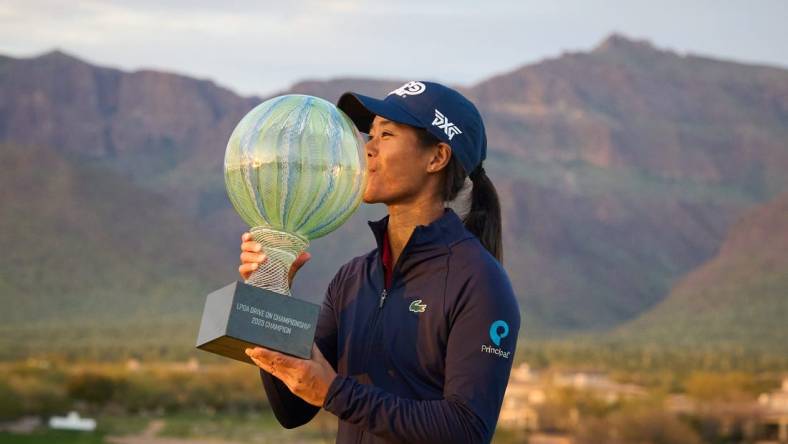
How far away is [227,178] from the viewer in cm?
438

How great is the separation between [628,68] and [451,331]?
597 ft

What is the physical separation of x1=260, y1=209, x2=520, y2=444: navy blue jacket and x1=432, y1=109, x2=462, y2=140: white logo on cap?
0.25 meters

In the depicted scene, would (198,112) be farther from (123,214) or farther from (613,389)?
(613,389)

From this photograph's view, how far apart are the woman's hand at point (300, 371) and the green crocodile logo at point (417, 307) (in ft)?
1.17

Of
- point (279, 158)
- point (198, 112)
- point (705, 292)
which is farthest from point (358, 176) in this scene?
point (198, 112)

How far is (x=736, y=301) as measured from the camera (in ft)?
339

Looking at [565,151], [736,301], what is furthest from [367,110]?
[565,151]

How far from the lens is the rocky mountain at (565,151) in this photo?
12669cm

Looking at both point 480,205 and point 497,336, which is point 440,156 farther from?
point 497,336

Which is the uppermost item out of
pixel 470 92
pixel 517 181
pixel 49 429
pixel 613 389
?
pixel 470 92

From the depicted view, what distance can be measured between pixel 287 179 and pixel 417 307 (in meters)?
0.53

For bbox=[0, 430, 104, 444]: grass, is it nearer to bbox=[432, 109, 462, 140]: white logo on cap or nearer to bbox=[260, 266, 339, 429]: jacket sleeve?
bbox=[260, 266, 339, 429]: jacket sleeve

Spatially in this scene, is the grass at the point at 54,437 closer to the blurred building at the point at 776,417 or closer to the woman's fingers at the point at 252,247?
the blurred building at the point at 776,417

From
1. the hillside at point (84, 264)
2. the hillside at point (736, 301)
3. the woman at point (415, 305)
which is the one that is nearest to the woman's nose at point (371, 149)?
the woman at point (415, 305)
